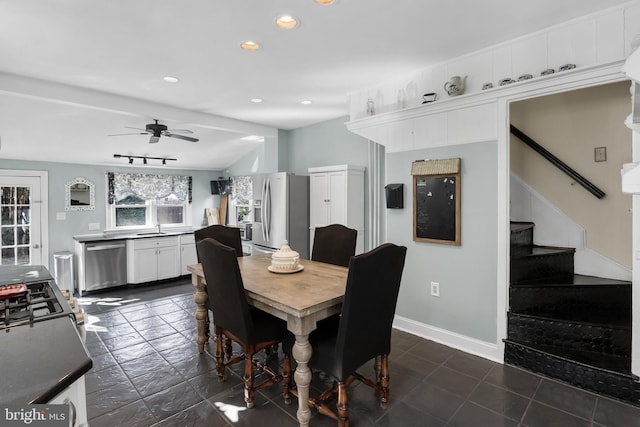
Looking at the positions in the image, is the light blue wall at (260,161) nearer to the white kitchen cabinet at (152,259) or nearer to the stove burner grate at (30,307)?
the white kitchen cabinet at (152,259)

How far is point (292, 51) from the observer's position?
2691 millimetres

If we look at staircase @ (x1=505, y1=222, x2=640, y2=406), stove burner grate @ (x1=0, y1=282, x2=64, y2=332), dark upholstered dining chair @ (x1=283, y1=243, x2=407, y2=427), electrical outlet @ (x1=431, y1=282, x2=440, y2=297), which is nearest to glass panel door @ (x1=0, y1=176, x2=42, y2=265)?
stove burner grate @ (x1=0, y1=282, x2=64, y2=332)

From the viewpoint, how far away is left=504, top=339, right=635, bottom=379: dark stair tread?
7.21 feet

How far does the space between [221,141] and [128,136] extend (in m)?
1.36

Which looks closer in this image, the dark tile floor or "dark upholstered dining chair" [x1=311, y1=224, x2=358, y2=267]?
the dark tile floor

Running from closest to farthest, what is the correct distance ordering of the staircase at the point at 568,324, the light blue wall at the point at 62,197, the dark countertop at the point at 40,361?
the dark countertop at the point at 40,361 < the staircase at the point at 568,324 < the light blue wall at the point at 62,197

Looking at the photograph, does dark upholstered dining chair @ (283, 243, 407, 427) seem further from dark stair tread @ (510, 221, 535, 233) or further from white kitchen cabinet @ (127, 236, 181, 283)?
white kitchen cabinet @ (127, 236, 181, 283)

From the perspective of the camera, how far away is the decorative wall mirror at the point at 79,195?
513cm

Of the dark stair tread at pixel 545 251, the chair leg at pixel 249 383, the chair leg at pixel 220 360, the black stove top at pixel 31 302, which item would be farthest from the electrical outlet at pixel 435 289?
the black stove top at pixel 31 302

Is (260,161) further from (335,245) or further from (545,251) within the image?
(545,251)

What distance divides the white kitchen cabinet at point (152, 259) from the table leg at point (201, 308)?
116 inches

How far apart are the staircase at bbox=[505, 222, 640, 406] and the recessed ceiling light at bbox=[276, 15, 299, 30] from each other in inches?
97.1

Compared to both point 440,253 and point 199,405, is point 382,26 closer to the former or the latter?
point 440,253

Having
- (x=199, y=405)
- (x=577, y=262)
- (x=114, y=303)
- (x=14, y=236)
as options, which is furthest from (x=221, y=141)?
(x=577, y=262)
